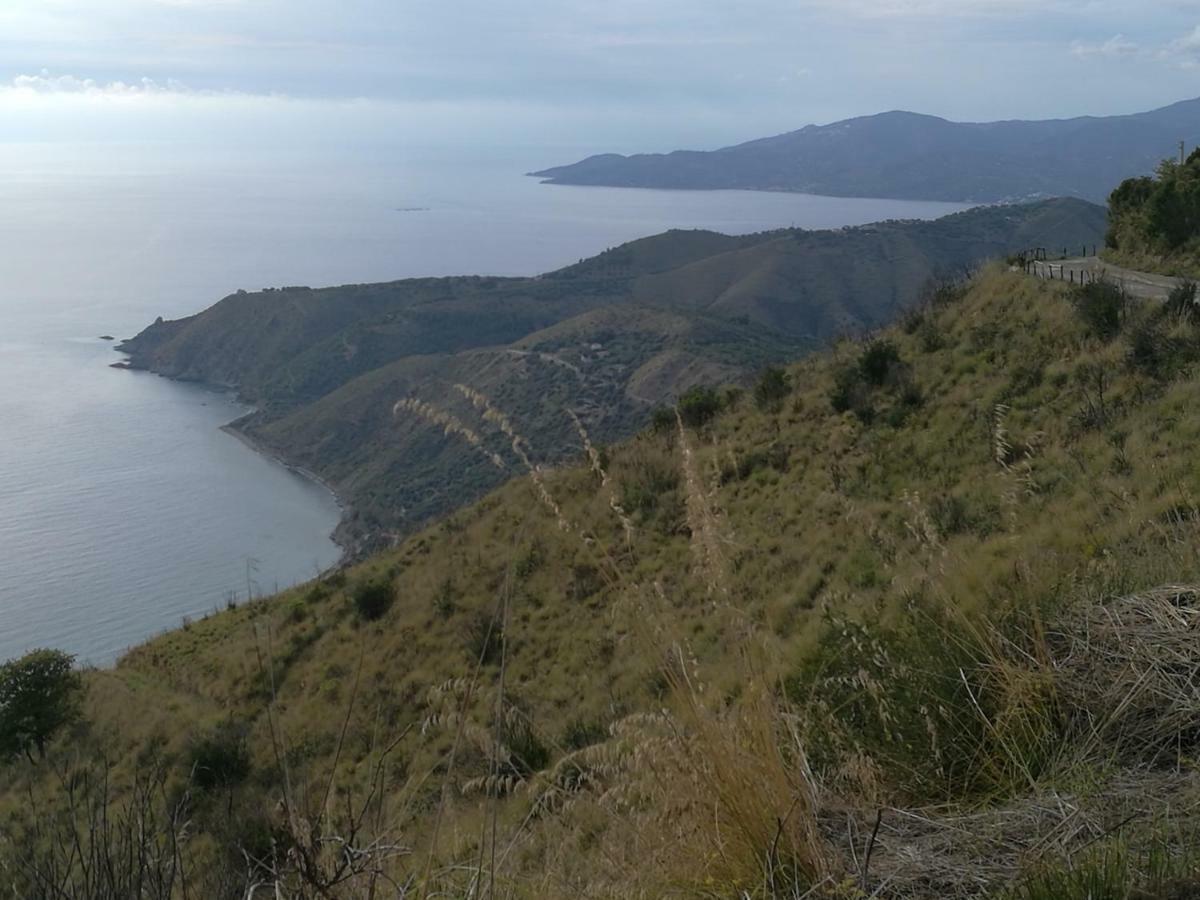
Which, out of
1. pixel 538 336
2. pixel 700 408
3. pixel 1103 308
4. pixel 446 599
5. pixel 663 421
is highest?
pixel 1103 308

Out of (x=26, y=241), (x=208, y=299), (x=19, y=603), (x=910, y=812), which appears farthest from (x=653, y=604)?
(x=26, y=241)

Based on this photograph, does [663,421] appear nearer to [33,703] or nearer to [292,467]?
[33,703]

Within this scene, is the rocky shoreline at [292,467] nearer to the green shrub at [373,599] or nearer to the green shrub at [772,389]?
the green shrub at [373,599]

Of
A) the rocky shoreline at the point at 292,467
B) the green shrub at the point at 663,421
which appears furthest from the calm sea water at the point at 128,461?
the green shrub at the point at 663,421

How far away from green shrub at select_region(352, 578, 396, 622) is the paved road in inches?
428

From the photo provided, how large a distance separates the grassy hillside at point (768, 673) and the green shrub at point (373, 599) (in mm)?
56

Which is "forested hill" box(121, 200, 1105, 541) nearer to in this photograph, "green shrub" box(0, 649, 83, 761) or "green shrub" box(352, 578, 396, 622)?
"green shrub" box(352, 578, 396, 622)

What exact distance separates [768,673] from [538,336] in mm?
51790

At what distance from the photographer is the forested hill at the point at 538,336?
3875 cm

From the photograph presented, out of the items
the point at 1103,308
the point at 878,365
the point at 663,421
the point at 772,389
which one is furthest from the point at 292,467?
the point at 1103,308

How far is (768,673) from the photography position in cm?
271

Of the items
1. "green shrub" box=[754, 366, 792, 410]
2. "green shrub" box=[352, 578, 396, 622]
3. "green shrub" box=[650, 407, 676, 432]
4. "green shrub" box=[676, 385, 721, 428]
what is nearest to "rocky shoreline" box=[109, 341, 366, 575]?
"green shrub" box=[352, 578, 396, 622]

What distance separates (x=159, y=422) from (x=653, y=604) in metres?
62.6

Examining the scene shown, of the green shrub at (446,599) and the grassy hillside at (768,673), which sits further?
the green shrub at (446,599)
